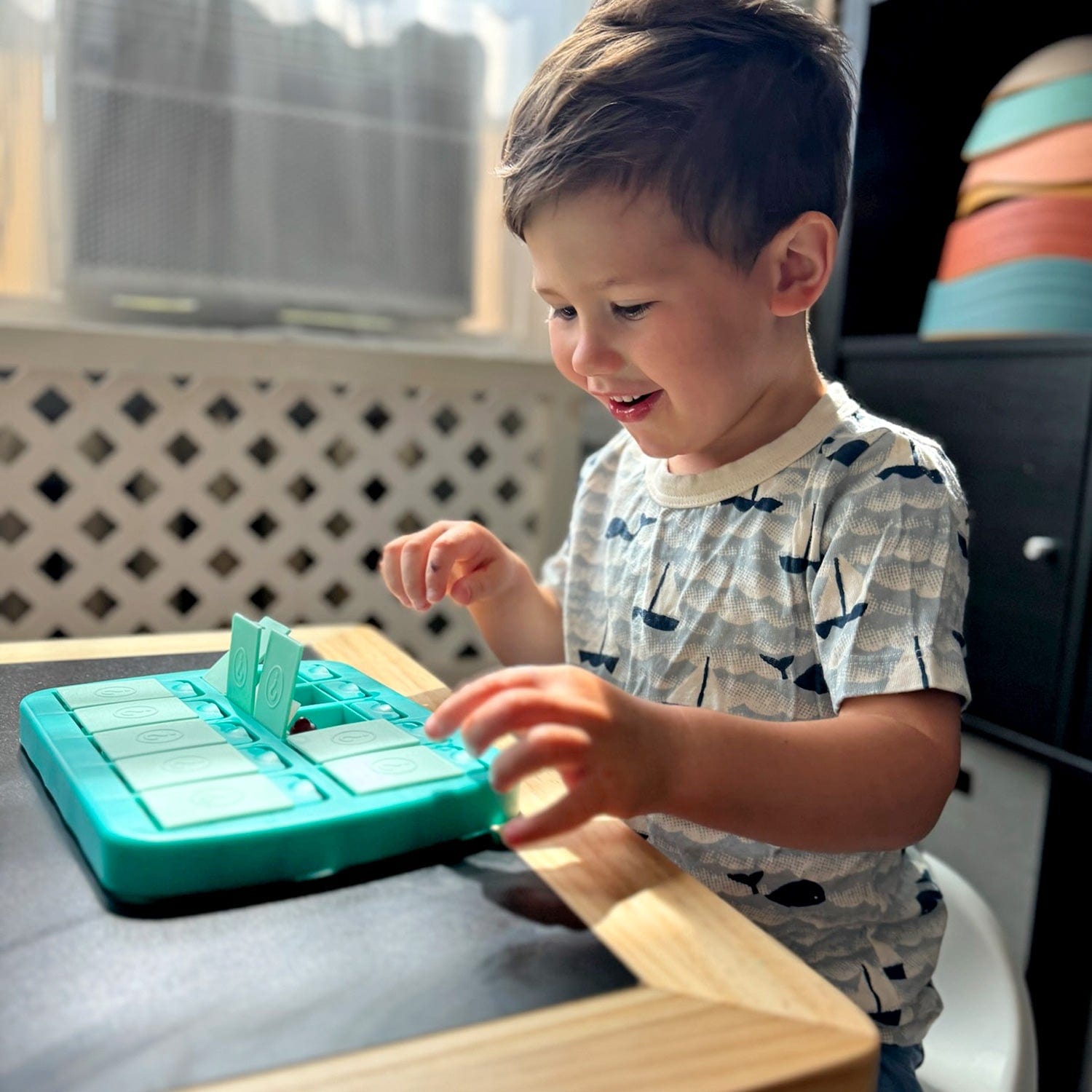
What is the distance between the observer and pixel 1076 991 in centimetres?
111

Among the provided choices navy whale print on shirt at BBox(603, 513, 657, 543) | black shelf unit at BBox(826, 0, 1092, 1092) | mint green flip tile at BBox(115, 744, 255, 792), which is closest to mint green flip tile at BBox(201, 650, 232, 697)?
mint green flip tile at BBox(115, 744, 255, 792)

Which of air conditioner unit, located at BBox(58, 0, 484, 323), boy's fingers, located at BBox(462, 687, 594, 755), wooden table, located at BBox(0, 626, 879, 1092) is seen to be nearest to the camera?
wooden table, located at BBox(0, 626, 879, 1092)

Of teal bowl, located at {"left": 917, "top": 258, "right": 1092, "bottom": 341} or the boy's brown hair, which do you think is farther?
teal bowl, located at {"left": 917, "top": 258, "right": 1092, "bottom": 341}

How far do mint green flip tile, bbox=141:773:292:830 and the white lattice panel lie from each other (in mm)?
1099

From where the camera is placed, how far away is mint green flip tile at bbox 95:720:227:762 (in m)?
0.49

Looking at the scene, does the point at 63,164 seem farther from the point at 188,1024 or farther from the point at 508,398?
the point at 188,1024

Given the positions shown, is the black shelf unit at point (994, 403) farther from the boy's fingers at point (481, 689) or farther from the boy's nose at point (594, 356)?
the boy's fingers at point (481, 689)

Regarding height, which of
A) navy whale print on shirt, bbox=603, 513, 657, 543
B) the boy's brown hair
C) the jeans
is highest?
the boy's brown hair

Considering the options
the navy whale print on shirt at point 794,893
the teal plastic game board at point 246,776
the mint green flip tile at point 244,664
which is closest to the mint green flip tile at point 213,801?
the teal plastic game board at point 246,776

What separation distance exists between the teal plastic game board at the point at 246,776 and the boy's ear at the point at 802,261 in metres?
0.36

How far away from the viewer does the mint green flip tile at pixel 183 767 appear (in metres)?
0.45

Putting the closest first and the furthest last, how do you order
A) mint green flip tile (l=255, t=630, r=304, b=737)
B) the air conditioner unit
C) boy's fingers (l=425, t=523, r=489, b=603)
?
mint green flip tile (l=255, t=630, r=304, b=737) → boy's fingers (l=425, t=523, r=489, b=603) → the air conditioner unit

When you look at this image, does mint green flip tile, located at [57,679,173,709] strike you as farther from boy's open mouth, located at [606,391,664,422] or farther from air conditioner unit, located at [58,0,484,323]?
air conditioner unit, located at [58,0,484,323]

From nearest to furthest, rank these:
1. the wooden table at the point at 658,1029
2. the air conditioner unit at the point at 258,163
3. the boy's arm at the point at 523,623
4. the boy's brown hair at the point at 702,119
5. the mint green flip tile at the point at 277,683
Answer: the wooden table at the point at 658,1029
the mint green flip tile at the point at 277,683
the boy's brown hair at the point at 702,119
the boy's arm at the point at 523,623
the air conditioner unit at the point at 258,163
